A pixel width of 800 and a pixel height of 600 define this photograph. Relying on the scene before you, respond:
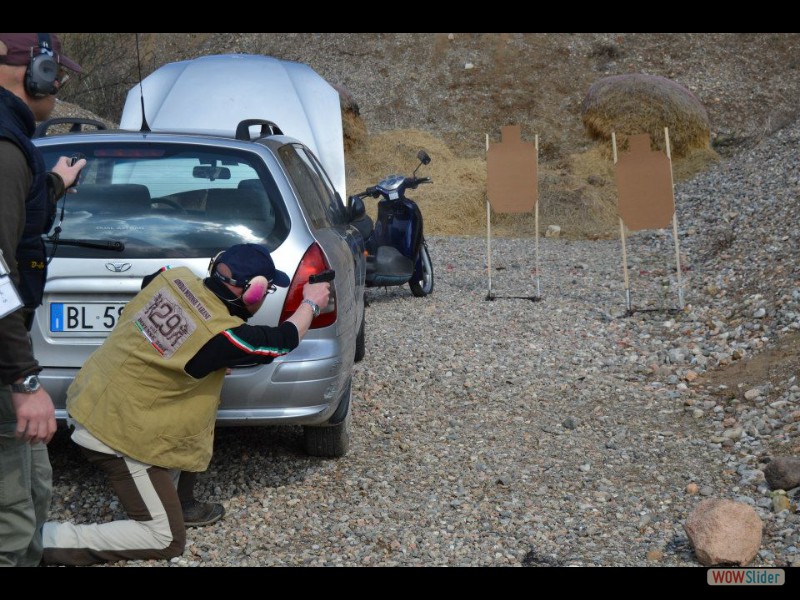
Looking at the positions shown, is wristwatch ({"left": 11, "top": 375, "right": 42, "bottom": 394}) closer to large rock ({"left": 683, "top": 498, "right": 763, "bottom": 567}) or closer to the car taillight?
the car taillight

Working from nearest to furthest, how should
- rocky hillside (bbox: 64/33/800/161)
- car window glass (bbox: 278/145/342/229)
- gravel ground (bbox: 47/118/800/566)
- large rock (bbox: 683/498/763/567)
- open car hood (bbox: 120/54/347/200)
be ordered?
large rock (bbox: 683/498/763/567)
gravel ground (bbox: 47/118/800/566)
car window glass (bbox: 278/145/342/229)
open car hood (bbox: 120/54/347/200)
rocky hillside (bbox: 64/33/800/161)

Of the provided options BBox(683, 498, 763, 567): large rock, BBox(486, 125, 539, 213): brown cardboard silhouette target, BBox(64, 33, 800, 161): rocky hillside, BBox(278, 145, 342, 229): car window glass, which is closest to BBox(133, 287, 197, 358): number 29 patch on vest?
BBox(278, 145, 342, 229): car window glass

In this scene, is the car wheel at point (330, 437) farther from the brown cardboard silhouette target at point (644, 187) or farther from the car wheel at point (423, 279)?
the brown cardboard silhouette target at point (644, 187)

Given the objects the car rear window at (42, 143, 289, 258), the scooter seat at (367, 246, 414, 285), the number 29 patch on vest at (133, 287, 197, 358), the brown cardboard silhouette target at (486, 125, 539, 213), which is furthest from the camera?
the brown cardboard silhouette target at (486, 125, 539, 213)

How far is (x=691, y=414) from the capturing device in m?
6.86

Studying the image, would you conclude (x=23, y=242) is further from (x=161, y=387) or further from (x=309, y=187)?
(x=309, y=187)

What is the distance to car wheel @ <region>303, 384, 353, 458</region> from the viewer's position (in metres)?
5.52

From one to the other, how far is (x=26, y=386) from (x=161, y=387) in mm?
992

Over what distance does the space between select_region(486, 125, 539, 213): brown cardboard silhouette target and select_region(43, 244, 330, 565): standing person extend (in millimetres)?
7890

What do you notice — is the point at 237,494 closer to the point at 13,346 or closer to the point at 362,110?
the point at 13,346

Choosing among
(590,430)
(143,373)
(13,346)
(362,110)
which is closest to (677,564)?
(590,430)

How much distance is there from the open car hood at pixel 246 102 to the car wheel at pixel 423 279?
1777 mm

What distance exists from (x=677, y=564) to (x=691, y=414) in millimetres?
2662
